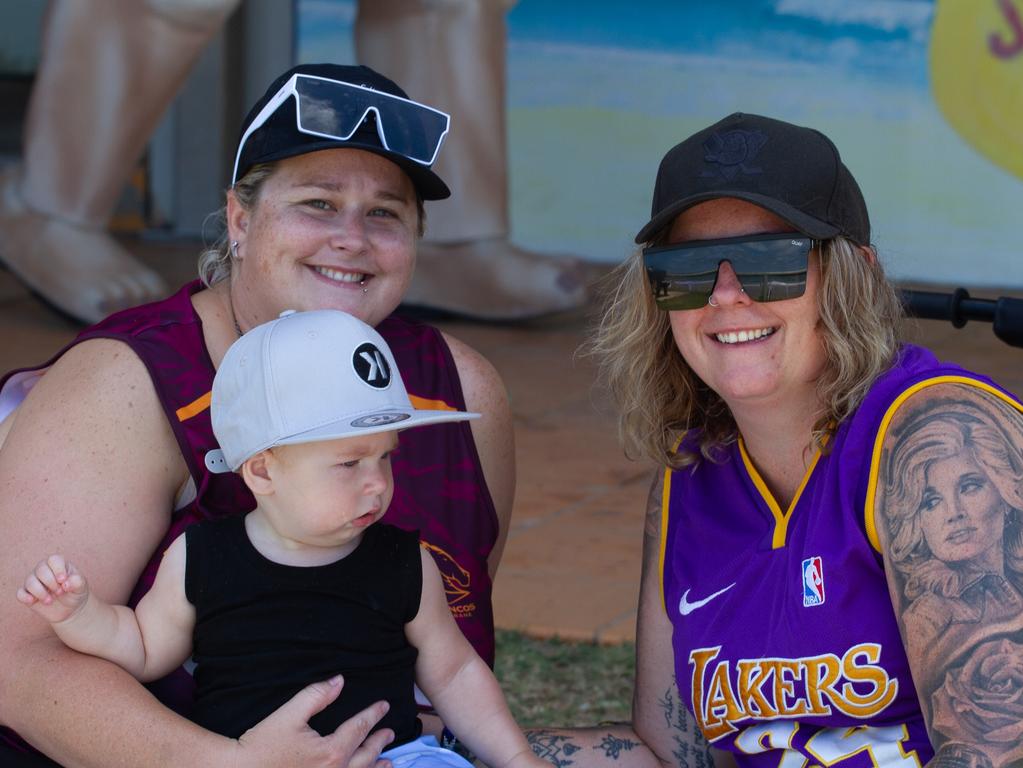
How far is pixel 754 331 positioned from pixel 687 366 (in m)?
0.32

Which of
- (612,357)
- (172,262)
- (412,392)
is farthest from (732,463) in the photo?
(172,262)

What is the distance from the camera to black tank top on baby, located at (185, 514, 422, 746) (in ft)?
7.24

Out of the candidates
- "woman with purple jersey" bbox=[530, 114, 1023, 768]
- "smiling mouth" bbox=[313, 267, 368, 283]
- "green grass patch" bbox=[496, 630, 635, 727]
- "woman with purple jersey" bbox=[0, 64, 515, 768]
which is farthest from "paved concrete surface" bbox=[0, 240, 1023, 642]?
"smiling mouth" bbox=[313, 267, 368, 283]

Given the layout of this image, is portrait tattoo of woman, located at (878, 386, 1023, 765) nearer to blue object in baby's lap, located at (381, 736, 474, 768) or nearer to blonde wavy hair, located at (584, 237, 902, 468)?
blonde wavy hair, located at (584, 237, 902, 468)

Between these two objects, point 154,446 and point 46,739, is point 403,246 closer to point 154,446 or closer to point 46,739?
point 154,446

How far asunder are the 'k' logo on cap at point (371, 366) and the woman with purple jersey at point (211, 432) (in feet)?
0.79

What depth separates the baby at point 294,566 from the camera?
2.17 meters

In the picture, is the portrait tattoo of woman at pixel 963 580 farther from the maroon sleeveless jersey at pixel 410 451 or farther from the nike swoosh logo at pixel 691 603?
the maroon sleeveless jersey at pixel 410 451

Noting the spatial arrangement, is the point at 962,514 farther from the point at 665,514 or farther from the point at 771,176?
the point at 665,514

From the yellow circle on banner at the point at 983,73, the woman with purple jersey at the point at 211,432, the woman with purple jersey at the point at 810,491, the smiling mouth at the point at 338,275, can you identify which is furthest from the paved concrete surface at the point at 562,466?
the yellow circle on banner at the point at 983,73

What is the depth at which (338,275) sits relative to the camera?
2.52 meters

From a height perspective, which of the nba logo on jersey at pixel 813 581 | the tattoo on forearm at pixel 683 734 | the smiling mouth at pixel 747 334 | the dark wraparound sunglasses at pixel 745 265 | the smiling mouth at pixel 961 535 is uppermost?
the dark wraparound sunglasses at pixel 745 265

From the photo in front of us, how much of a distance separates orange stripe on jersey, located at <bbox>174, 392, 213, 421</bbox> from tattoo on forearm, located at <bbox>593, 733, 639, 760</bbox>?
33.9 inches

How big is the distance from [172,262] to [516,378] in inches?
124
